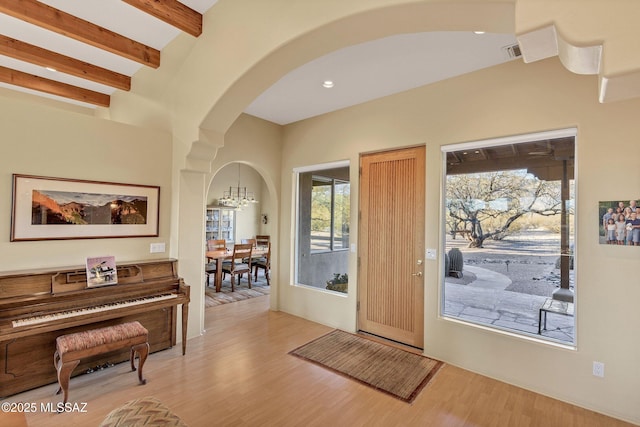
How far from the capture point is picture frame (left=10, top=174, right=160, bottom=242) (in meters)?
2.78

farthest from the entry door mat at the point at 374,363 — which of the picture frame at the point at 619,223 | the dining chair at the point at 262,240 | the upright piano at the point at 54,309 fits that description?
the dining chair at the point at 262,240

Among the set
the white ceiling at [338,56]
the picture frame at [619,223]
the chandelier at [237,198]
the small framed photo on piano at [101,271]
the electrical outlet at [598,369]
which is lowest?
the electrical outlet at [598,369]

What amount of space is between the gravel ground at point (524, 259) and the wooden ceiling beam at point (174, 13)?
3.78 meters

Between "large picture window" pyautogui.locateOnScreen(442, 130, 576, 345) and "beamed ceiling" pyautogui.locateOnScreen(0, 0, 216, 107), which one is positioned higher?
"beamed ceiling" pyautogui.locateOnScreen(0, 0, 216, 107)

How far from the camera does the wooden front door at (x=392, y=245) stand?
367 centimetres

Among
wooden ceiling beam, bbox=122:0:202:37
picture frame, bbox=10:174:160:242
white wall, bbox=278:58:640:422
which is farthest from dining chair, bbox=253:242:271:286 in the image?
wooden ceiling beam, bbox=122:0:202:37

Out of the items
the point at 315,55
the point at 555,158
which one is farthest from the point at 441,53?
the point at 555,158

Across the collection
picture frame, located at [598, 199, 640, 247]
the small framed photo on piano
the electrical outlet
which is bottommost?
the electrical outlet

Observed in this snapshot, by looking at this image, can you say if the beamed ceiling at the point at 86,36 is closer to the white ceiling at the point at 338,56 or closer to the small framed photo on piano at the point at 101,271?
the white ceiling at the point at 338,56

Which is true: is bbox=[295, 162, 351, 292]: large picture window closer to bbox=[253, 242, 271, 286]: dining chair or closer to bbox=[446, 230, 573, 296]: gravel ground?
bbox=[446, 230, 573, 296]: gravel ground

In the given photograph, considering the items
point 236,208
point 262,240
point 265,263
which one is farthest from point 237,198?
point 265,263

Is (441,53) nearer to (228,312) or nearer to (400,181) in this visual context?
(400,181)

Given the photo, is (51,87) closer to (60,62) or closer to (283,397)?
(60,62)

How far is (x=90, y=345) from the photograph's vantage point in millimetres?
2541
